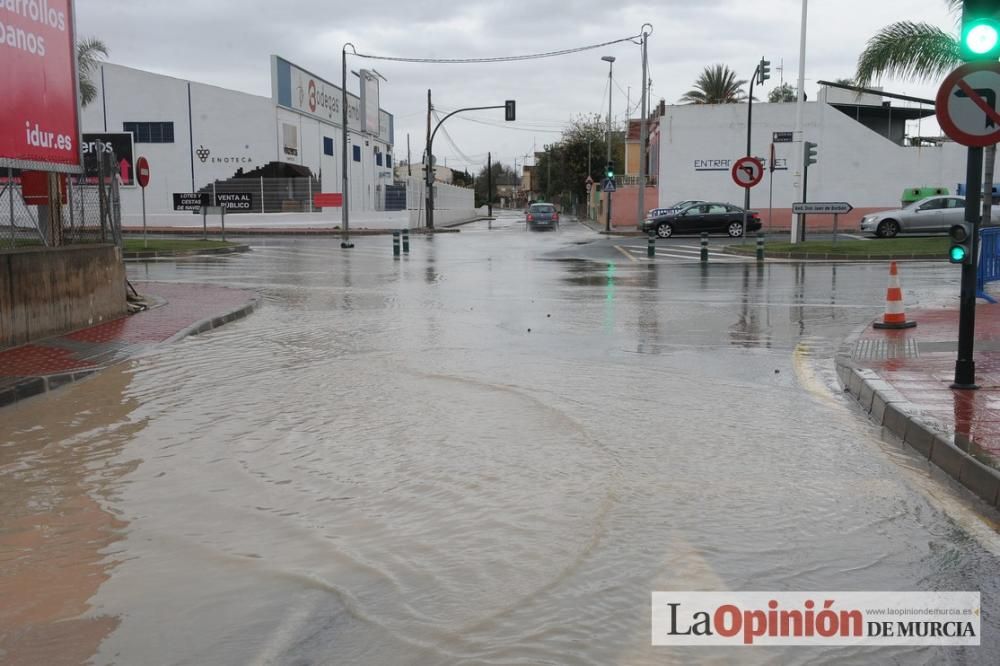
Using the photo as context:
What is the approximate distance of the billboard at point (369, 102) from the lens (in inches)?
2886

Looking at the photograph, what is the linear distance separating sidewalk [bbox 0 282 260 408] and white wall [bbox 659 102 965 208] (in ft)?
117

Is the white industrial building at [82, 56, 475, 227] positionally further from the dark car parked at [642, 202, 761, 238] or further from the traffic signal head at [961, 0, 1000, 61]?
the traffic signal head at [961, 0, 1000, 61]

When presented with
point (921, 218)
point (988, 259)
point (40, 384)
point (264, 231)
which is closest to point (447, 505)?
point (40, 384)

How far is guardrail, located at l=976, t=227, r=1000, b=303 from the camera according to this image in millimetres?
14891

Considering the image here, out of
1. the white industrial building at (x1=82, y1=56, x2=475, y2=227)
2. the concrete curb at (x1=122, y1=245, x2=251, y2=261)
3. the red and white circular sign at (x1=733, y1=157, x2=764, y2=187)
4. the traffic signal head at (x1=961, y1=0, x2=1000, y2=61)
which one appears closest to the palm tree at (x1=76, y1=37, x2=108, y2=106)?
the white industrial building at (x1=82, y1=56, x2=475, y2=227)

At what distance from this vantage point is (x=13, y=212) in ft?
35.9

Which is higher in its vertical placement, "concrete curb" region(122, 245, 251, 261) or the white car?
the white car

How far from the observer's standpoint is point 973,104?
7.09m

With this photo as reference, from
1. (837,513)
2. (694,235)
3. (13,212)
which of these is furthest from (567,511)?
(694,235)

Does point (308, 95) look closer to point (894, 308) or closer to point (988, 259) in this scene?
point (988, 259)

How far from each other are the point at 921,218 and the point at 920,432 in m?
30.6

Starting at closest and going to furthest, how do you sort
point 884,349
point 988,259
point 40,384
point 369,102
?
point 40,384
point 884,349
point 988,259
point 369,102

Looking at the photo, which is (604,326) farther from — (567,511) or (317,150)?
(317,150)

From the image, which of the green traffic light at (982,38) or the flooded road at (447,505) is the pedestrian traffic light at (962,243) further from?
the flooded road at (447,505)
